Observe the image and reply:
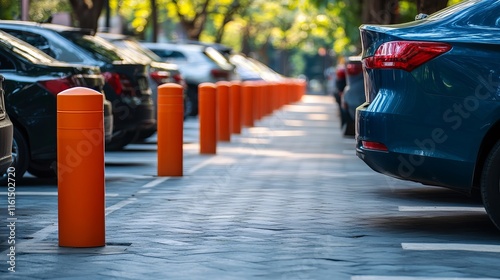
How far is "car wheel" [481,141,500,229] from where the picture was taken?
28.4 feet

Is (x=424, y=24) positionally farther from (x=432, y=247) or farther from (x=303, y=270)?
(x=303, y=270)

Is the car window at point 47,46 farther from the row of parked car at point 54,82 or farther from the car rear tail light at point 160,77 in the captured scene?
the car rear tail light at point 160,77

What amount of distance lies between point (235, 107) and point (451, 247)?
48.1ft

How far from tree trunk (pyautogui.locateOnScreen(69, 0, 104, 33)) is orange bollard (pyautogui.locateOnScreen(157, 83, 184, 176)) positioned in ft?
38.5

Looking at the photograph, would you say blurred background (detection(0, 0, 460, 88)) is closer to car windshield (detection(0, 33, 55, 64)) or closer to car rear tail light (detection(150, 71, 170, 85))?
car rear tail light (detection(150, 71, 170, 85))

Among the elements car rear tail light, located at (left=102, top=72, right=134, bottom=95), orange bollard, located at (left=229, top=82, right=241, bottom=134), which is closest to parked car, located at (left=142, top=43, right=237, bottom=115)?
orange bollard, located at (left=229, top=82, right=241, bottom=134)

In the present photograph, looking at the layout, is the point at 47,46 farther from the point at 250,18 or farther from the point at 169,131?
the point at 250,18

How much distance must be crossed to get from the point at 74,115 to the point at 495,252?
2760 millimetres

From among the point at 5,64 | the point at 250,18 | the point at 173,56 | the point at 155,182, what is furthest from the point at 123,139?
the point at 250,18

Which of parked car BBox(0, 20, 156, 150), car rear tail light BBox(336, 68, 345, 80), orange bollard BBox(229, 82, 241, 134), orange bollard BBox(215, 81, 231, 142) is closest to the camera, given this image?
parked car BBox(0, 20, 156, 150)

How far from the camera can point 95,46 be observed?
15.4 metres

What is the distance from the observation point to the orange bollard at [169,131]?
14.0 metres

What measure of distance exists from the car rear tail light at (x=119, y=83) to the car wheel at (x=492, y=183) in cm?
708

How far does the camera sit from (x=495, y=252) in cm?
827
